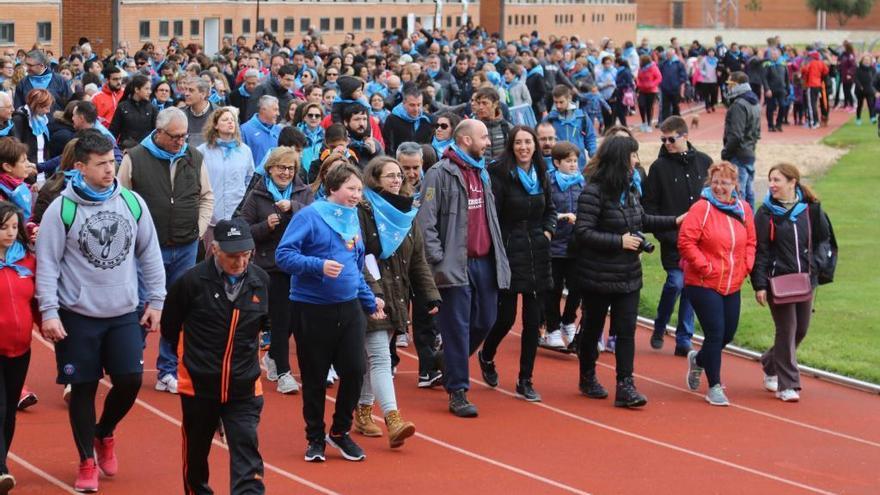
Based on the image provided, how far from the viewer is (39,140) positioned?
47.0 ft

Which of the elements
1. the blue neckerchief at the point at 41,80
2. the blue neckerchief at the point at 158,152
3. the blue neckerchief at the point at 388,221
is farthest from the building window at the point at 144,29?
the blue neckerchief at the point at 388,221

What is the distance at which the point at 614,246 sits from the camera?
1107 cm

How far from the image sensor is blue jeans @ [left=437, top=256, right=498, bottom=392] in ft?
35.0

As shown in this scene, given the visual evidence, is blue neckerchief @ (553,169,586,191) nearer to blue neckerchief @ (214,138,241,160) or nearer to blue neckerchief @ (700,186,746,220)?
blue neckerchief @ (700,186,746,220)

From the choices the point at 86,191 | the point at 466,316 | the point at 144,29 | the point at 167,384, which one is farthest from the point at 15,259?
the point at 144,29

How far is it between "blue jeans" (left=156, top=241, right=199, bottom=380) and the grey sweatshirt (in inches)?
87.9

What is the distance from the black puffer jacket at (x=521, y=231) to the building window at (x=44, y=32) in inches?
1060

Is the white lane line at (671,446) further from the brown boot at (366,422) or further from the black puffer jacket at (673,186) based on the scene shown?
the black puffer jacket at (673,186)

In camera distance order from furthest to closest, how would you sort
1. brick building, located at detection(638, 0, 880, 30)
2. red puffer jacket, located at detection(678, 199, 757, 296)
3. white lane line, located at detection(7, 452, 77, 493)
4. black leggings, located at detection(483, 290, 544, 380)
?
brick building, located at detection(638, 0, 880, 30) < red puffer jacket, located at detection(678, 199, 757, 296) < black leggings, located at detection(483, 290, 544, 380) < white lane line, located at detection(7, 452, 77, 493)

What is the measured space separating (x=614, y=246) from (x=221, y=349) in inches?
153

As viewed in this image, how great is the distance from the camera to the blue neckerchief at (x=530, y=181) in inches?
434

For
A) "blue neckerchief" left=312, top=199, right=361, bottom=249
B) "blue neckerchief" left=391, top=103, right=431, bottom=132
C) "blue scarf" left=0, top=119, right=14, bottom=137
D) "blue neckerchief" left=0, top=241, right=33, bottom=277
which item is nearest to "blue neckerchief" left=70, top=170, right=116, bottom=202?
"blue neckerchief" left=0, top=241, right=33, bottom=277

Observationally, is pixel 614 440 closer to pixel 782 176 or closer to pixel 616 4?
pixel 782 176

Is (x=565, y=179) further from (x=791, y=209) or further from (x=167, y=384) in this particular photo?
(x=167, y=384)
